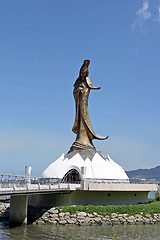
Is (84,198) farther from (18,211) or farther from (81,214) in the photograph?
(18,211)

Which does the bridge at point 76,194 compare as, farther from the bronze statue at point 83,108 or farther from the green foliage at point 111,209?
the bronze statue at point 83,108

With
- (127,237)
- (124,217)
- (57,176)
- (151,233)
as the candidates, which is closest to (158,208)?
(124,217)

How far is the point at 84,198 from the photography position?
26.2 meters

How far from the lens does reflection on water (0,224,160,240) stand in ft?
62.0

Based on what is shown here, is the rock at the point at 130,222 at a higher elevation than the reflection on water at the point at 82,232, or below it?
higher

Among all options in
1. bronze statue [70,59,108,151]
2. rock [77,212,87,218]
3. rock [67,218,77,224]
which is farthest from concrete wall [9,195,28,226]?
bronze statue [70,59,108,151]

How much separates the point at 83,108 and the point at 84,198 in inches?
427

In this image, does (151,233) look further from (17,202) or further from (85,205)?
(17,202)

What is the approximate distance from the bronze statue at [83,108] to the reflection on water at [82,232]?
1167 centimetres

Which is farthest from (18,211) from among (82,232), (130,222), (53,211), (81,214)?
(130,222)

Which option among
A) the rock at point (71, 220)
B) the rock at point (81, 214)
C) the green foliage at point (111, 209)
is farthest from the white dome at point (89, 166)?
the rock at point (71, 220)

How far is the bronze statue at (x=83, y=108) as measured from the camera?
32812 millimetres

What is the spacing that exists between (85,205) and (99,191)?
192 cm

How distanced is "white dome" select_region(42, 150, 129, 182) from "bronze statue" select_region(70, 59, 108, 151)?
1989 millimetres
